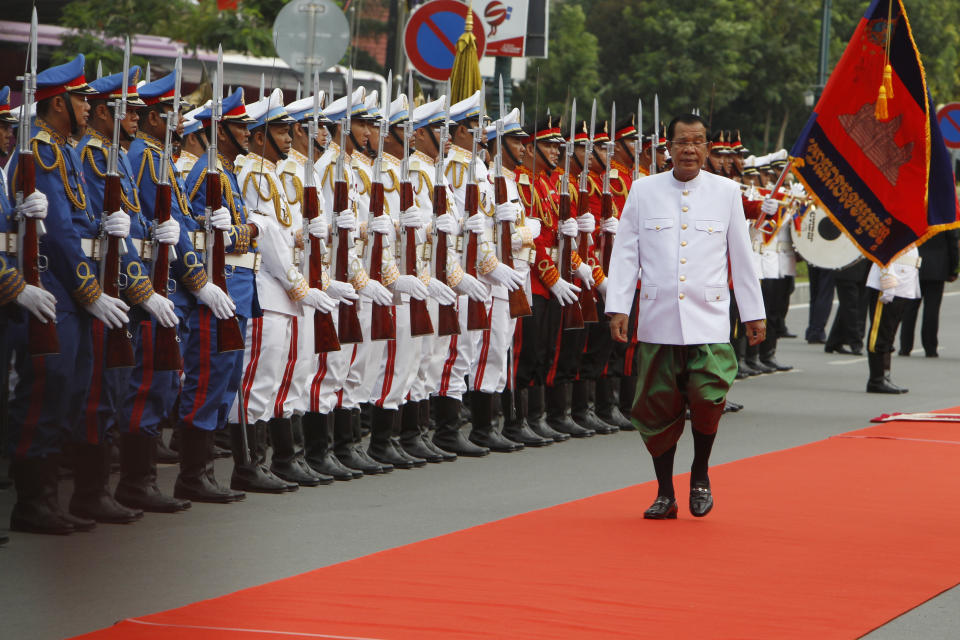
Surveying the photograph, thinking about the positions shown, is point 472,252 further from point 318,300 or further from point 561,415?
point 561,415

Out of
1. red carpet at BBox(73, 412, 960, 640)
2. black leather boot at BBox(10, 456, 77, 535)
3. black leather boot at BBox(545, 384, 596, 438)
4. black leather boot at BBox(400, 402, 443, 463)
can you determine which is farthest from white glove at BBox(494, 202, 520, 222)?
black leather boot at BBox(10, 456, 77, 535)

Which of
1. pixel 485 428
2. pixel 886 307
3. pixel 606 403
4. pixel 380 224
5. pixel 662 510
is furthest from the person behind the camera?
pixel 886 307

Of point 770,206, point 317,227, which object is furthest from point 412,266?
point 770,206

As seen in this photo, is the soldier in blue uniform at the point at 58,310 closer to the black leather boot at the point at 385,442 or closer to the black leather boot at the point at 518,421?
the black leather boot at the point at 385,442

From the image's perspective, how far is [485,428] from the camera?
10.4 meters

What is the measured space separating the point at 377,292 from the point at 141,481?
1773 mm

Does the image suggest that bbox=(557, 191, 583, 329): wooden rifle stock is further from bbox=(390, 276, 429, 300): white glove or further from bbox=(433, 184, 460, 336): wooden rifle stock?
bbox=(390, 276, 429, 300): white glove

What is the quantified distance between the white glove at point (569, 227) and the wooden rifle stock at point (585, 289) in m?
0.25

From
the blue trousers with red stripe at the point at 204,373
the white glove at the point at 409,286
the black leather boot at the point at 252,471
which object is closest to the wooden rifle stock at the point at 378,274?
the white glove at the point at 409,286

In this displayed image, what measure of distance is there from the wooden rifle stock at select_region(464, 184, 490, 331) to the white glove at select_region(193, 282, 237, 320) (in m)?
2.23

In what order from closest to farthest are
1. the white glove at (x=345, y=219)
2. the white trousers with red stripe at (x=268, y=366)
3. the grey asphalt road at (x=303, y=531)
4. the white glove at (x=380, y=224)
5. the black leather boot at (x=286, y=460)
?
the grey asphalt road at (x=303, y=531), the white trousers with red stripe at (x=268, y=366), the black leather boot at (x=286, y=460), the white glove at (x=345, y=219), the white glove at (x=380, y=224)

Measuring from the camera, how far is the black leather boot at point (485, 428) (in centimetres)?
1034

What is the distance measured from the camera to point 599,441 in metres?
10.9

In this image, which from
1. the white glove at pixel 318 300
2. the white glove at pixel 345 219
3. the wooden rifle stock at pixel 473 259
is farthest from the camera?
the wooden rifle stock at pixel 473 259
